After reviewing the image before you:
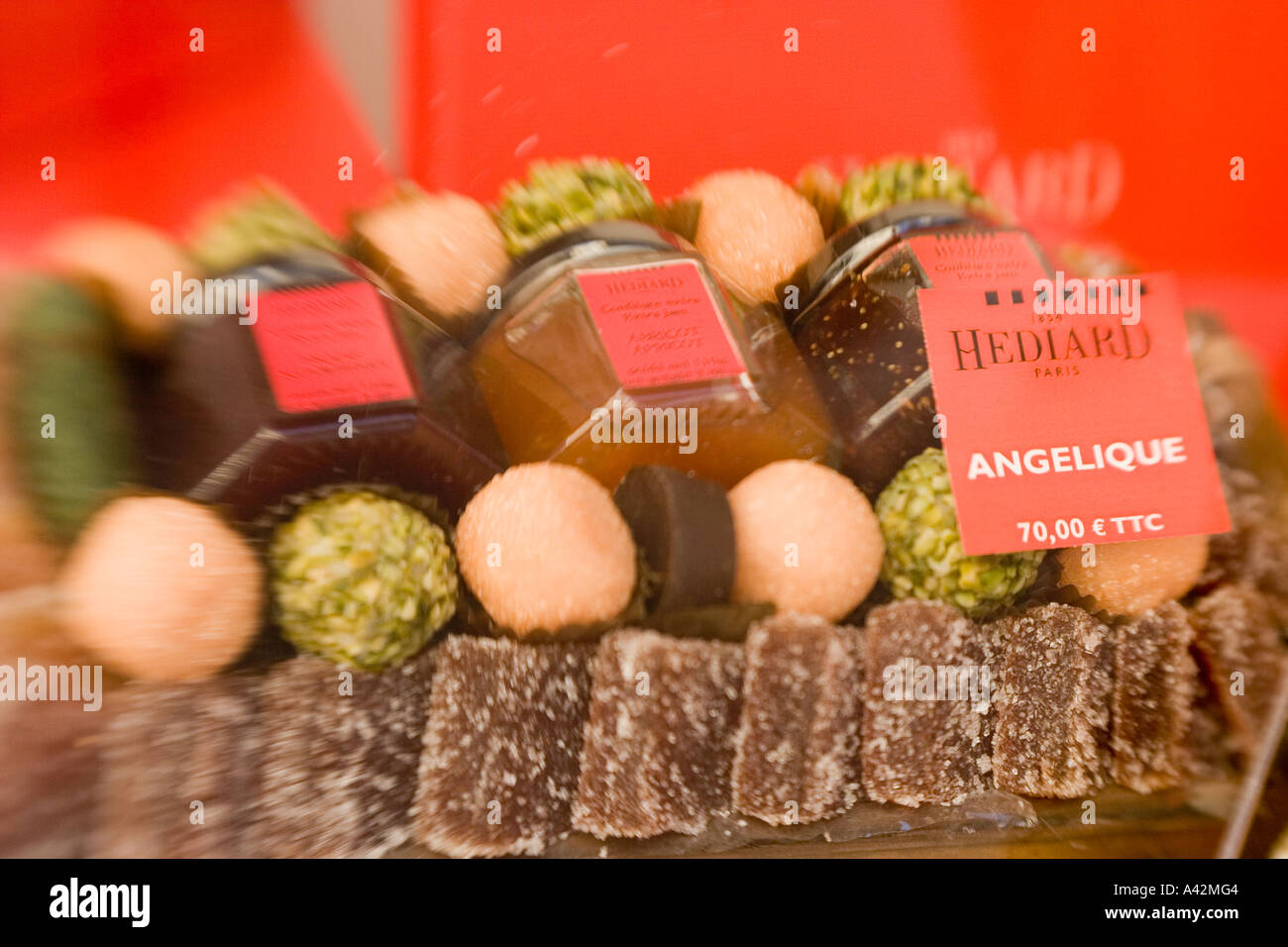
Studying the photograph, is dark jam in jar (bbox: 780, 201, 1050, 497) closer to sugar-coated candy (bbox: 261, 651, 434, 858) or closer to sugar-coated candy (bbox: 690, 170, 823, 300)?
sugar-coated candy (bbox: 690, 170, 823, 300)

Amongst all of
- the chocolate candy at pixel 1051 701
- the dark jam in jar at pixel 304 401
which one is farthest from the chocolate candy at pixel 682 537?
the chocolate candy at pixel 1051 701

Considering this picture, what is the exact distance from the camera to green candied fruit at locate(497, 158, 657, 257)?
1037 millimetres

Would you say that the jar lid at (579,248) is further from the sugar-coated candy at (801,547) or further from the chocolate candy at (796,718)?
the chocolate candy at (796,718)

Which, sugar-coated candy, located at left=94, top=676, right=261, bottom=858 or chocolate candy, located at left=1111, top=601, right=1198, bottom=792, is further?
chocolate candy, located at left=1111, top=601, right=1198, bottom=792

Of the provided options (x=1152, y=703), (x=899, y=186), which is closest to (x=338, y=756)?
(x=1152, y=703)

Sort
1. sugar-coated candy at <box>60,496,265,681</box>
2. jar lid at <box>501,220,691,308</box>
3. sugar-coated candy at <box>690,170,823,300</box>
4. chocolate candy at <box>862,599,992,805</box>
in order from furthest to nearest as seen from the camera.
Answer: sugar-coated candy at <box>690,170,823,300</box>, jar lid at <box>501,220,691,308</box>, chocolate candy at <box>862,599,992,805</box>, sugar-coated candy at <box>60,496,265,681</box>

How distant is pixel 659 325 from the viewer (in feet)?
2.68

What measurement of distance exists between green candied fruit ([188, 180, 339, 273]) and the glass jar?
0.79 feet

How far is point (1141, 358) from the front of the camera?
33.6 inches

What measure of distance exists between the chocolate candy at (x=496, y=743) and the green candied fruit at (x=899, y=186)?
0.72 meters

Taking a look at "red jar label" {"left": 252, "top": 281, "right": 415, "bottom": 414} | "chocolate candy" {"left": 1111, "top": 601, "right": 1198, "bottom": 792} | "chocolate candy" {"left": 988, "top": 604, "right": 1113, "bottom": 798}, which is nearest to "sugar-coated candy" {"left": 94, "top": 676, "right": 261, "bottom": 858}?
"red jar label" {"left": 252, "top": 281, "right": 415, "bottom": 414}

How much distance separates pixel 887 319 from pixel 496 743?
591mm

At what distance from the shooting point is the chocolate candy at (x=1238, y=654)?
833 millimetres
